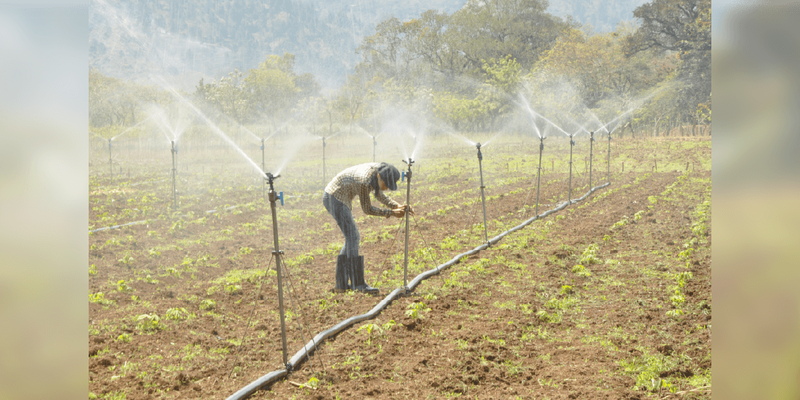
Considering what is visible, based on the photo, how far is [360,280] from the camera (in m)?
6.26

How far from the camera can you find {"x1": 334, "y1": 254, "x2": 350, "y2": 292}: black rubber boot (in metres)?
6.15

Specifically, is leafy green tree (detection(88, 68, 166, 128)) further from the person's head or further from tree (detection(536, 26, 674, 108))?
tree (detection(536, 26, 674, 108))

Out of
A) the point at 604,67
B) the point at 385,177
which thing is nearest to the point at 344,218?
the point at 385,177

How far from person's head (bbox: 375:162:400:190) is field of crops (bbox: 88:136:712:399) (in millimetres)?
1046

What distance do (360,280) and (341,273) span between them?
245 millimetres

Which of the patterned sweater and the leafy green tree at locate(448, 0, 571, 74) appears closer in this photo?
the patterned sweater

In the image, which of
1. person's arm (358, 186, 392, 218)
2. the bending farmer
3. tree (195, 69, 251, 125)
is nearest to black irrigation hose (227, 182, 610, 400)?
the bending farmer

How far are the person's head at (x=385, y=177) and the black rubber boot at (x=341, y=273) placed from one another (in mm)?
972
